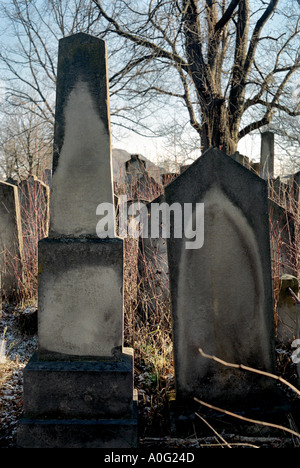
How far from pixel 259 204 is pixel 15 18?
43.6 feet

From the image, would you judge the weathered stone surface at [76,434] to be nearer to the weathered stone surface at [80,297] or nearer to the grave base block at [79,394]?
the grave base block at [79,394]

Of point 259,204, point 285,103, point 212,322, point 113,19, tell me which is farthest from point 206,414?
point 285,103

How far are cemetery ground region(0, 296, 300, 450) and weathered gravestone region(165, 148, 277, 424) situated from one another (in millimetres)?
212

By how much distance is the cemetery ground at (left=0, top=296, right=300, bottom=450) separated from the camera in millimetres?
2715

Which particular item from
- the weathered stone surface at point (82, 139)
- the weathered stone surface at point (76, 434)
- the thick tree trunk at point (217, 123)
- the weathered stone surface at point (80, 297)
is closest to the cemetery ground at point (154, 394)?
the weathered stone surface at point (76, 434)

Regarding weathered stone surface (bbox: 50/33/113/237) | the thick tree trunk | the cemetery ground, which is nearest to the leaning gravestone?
weathered stone surface (bbox: 50/33/113/237)

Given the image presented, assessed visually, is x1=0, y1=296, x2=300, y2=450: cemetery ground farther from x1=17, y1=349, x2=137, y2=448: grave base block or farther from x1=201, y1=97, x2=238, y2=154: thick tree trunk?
x1=201, y1=97, x2=238, y2=154: thick tree trunk

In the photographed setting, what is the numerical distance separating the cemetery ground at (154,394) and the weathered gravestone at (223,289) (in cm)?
21

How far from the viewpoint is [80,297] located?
2.73 metres

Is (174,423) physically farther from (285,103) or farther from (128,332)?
(285,103)

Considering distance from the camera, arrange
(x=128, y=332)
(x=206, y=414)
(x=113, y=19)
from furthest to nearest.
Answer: (x=113, y=19), (x=128, y=332), (x=206, y=414)

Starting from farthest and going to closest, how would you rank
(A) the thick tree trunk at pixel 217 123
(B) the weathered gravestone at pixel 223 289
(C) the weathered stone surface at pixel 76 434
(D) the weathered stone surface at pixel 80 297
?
(A) the thick tree trunk at pixel 217 123 → (B) the weathered gravestone at pixel 223 289 → (D) the weathered stone surface at pixel 80 297 → (C) the weathered stone surface at pixel 76 434

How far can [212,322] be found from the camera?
2.88 metres

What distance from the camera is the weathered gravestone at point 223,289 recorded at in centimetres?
286
